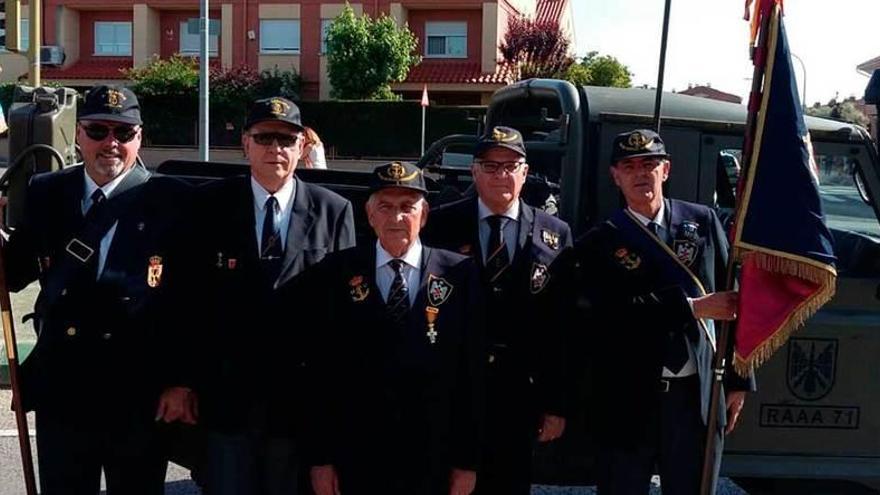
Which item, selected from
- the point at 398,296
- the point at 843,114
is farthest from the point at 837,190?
the point at 843,114

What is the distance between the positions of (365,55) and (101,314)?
26993mm

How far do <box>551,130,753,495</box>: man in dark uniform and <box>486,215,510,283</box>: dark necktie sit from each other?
0.67 ft

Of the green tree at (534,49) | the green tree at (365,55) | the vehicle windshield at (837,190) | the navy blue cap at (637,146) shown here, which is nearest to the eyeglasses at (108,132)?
the navy blue cap at (637,146)

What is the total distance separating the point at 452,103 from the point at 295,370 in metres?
30.3

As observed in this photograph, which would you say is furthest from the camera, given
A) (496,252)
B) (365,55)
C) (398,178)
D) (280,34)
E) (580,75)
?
(280,34)

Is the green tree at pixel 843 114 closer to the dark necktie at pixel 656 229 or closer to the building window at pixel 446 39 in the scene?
the dark necktie at pixel 656 229

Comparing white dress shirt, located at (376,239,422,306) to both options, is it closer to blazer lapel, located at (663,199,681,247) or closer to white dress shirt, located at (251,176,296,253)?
white dress shirt, located at (251,176,296,253)

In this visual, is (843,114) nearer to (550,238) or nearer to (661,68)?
(661,68)

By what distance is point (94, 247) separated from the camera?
344 cm

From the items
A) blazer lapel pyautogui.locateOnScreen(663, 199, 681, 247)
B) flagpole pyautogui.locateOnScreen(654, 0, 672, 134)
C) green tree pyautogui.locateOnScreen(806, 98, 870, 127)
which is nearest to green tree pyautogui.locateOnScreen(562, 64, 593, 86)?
green tree pyautogui.locateOnScreen(806, 98, 870, 127)

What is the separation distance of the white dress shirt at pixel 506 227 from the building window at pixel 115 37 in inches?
1358

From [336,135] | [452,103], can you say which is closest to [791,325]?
[336,135]

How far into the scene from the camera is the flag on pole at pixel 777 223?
11.1ft

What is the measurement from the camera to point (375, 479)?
10.9 feet
